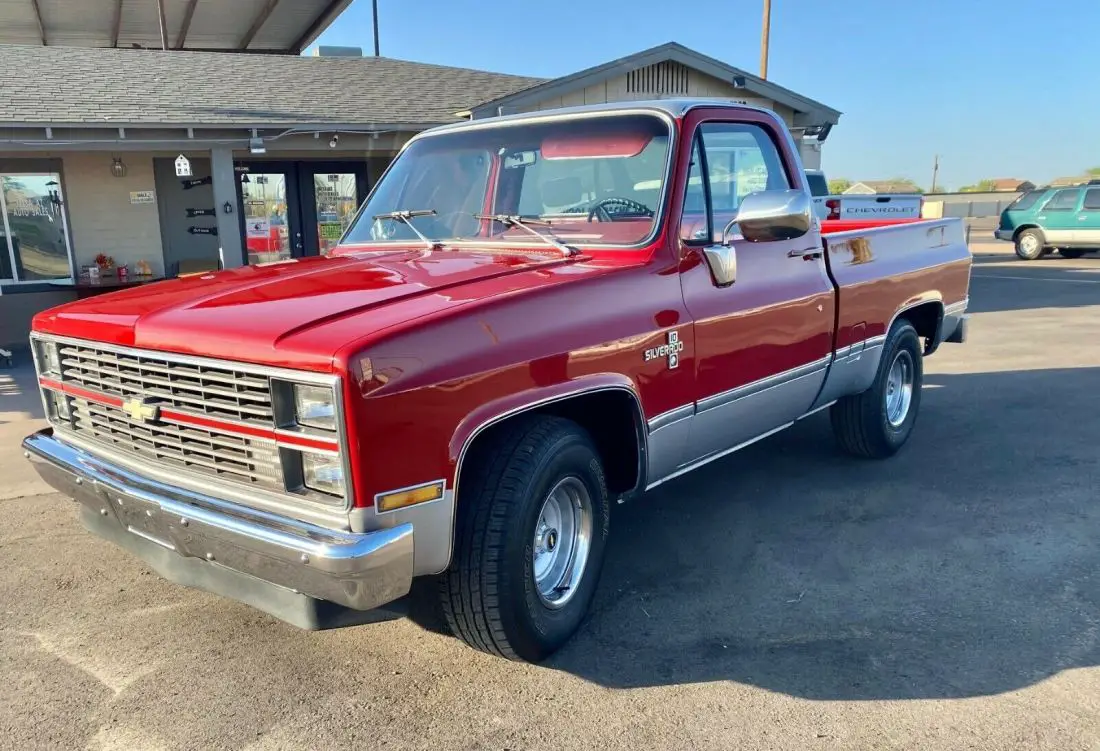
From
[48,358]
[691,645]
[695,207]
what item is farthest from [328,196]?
[691,645]

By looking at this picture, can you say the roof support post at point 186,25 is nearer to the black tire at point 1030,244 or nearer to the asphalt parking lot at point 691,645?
the asphalt parking lot at point 691,645

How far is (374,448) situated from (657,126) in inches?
81.4

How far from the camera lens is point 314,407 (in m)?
2.54

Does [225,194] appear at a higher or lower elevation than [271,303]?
higher

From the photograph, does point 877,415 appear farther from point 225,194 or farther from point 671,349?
point 225,194

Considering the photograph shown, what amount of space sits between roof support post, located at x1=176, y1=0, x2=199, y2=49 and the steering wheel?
57.1ft

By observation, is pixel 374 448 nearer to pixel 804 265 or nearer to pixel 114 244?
pixel 804 265

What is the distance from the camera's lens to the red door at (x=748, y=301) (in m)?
3.73

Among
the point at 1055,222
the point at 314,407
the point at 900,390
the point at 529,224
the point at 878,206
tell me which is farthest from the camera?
the point at 1055,222

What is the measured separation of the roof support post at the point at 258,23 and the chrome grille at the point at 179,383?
17.1 m

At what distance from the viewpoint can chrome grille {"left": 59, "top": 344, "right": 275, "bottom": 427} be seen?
2635 mm

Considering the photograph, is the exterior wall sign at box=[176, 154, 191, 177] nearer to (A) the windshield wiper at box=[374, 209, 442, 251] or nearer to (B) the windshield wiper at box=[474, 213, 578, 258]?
(A) the windshield wiper at box=[374, 209, 442, 251]

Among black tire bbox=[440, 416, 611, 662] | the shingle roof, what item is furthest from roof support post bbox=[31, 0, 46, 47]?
black tire bbox=[440, 416, 611, 662]

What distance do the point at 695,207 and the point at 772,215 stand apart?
0.39 metres
